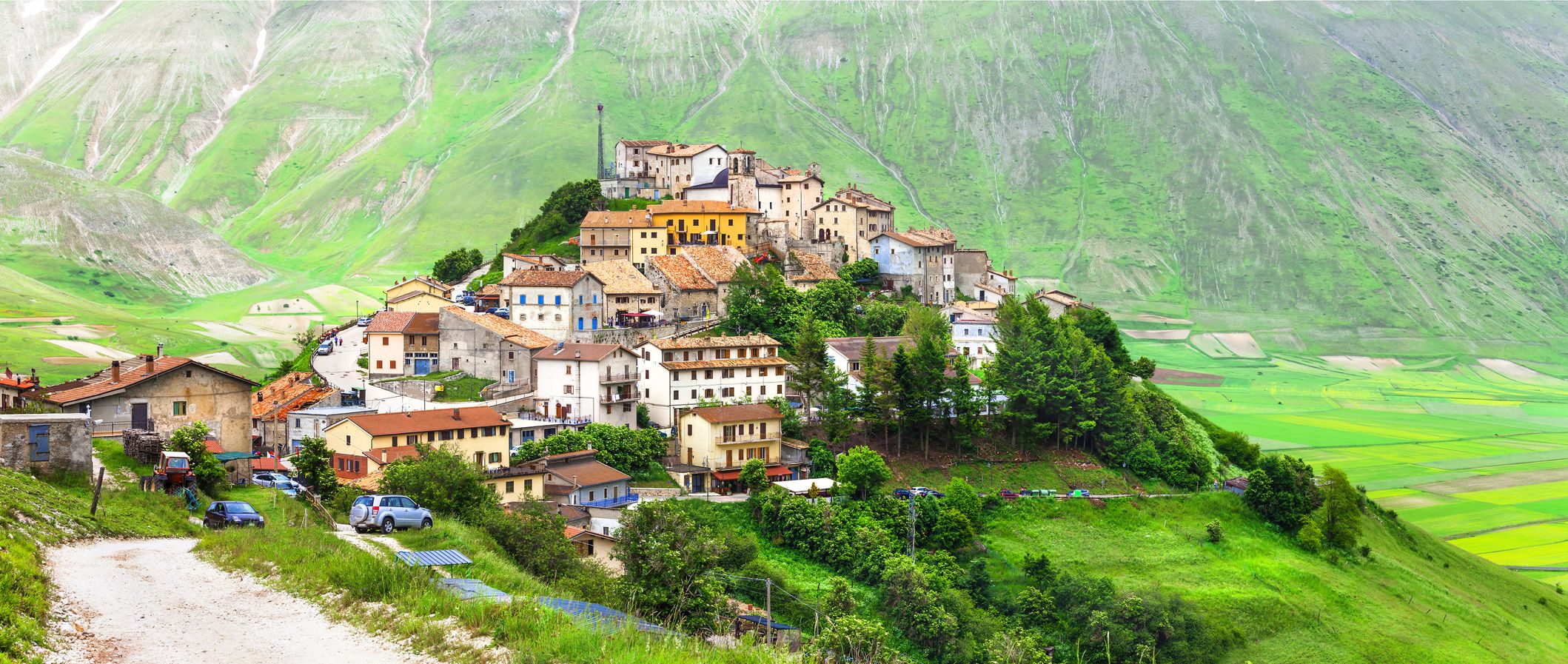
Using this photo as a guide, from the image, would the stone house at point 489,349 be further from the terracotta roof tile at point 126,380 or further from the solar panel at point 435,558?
the solar panel at point 435,558

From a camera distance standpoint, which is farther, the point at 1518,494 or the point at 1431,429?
the point at 1431,429

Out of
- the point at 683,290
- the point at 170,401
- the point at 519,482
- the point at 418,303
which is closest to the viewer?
the point at 170,401

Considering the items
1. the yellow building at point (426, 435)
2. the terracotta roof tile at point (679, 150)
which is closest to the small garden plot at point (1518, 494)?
the terracotta roof tile at point (679, 150)

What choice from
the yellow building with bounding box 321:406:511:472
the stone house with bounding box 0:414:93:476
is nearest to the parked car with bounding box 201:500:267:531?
the stone house with bounding box 0:414:93:476

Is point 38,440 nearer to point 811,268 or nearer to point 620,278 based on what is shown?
point 620,278

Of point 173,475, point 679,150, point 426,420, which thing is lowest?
point 426,420

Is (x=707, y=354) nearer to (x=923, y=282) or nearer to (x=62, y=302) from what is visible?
(x=923, y=282)

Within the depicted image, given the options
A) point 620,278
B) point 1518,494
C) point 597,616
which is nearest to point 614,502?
point 620,278
